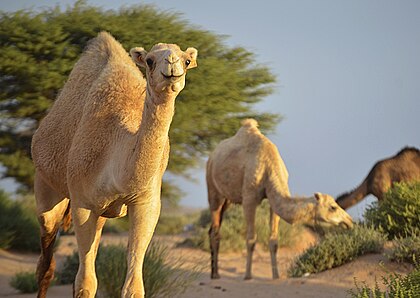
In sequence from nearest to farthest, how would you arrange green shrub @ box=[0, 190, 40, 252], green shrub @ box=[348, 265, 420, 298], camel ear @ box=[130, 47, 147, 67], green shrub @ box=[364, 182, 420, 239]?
camel ear @ box=[130, 47, 147, 67]
green shrub @ box=[348, 265, 420, 298]
green shrub @ box=[364, 182, 420, 239]
green shrub @ box=[0, 190, 40, 252]

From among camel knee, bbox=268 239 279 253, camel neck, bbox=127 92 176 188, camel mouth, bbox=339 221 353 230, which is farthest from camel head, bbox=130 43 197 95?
camel knee, bbox=268 239 279 253

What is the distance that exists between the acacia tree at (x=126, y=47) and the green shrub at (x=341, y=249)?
7.33 m

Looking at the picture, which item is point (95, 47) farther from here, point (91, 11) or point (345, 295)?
point (91, 11)

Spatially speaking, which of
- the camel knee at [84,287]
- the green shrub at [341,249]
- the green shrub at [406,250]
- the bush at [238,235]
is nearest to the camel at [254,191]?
the green shrub at [341,249]

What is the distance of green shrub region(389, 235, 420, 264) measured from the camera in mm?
9562

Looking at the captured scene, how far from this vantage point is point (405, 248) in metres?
9.51

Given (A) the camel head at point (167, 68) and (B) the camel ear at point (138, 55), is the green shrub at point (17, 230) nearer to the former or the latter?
(B) the camel ear at point (138, 55)

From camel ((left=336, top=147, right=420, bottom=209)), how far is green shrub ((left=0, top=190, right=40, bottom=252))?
7.90 meters

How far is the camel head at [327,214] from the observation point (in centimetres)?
1112

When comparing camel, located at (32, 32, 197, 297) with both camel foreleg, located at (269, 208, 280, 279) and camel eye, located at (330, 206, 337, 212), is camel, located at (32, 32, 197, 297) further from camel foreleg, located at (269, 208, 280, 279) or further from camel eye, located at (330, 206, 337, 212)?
camel eye, located at (330, 206, 337, 212)

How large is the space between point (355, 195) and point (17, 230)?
28.1 feet

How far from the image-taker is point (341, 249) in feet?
35.1

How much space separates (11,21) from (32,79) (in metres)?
1.83

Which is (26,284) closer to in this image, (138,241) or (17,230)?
(138,241)
